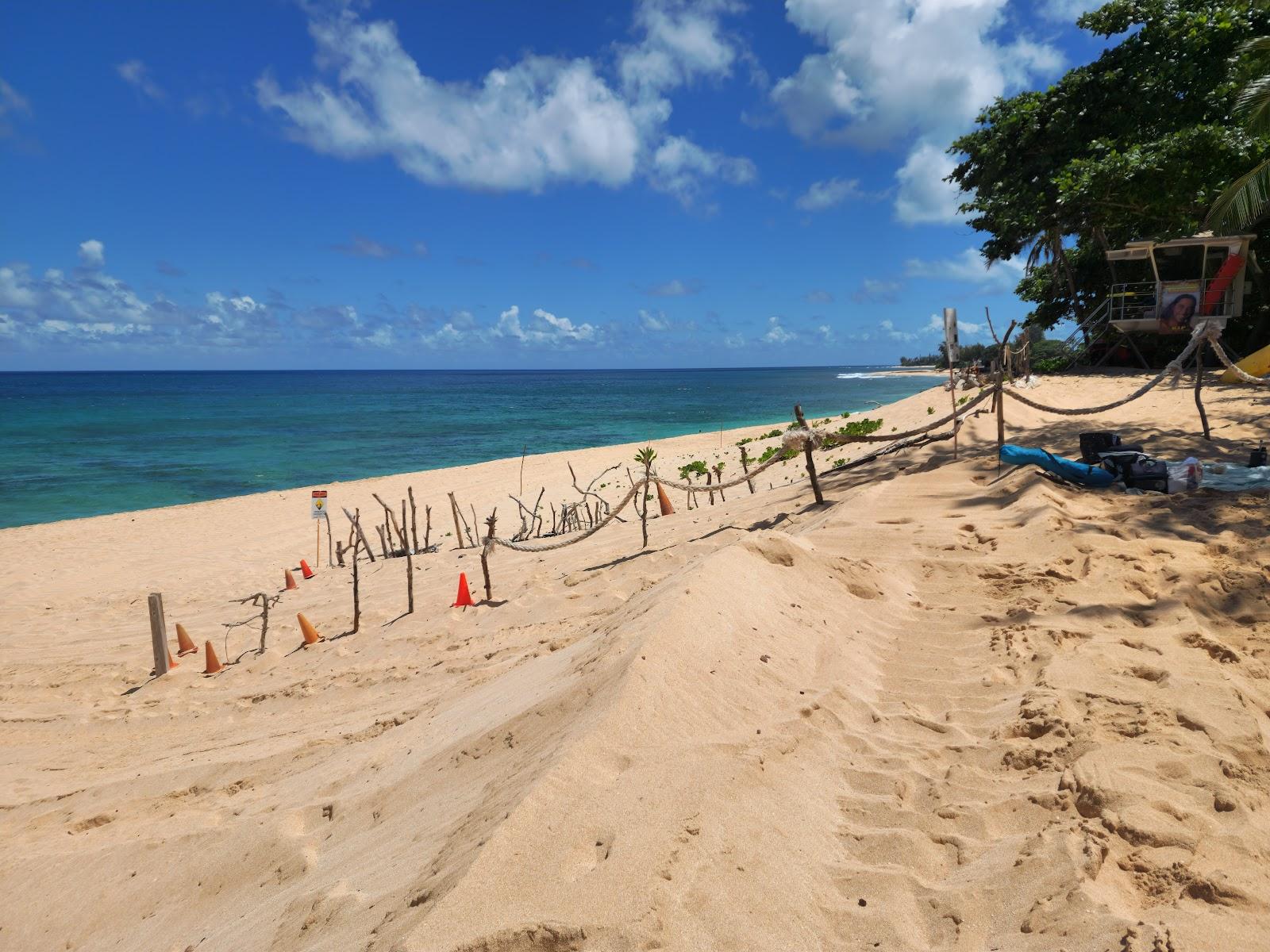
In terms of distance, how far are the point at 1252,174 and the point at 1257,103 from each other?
2.70 ft

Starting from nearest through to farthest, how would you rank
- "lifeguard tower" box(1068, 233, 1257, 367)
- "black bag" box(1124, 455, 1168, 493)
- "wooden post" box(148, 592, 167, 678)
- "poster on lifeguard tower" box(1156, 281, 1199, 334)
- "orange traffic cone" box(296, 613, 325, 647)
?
"black bag" box(1124, 455, 1168, 493), "wooden post" box(148, 592, 167, 678), "orange traffic cone" box(296, 613, 325, 647), "lifeguard tower" box(1068, 233, 1257, 367), "poster on lifeguard tower" box(1156, 281, 1199, 334)

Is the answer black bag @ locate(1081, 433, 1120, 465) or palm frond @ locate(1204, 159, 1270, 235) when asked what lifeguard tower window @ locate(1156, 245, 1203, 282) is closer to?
palm frond @ locate(1204, 159, 1270, 235)

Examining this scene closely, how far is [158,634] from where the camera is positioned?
280 inches

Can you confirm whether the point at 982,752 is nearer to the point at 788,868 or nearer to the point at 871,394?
the point at 788,868

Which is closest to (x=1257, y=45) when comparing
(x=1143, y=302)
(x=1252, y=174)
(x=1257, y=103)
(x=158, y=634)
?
(x=1257, y=103)

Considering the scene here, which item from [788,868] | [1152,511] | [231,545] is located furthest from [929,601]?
[231,545]

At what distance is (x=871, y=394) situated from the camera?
5672 centimetres

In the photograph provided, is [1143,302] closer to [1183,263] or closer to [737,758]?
[1183,263]

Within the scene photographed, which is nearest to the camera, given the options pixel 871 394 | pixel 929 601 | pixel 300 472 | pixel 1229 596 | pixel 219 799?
pixel 1229 596

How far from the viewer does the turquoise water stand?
23375mm

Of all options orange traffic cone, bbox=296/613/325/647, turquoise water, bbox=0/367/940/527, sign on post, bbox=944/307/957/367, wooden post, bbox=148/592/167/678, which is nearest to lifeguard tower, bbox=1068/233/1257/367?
sign on post, bbox=944/307/957/367

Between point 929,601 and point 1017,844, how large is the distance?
2.57m

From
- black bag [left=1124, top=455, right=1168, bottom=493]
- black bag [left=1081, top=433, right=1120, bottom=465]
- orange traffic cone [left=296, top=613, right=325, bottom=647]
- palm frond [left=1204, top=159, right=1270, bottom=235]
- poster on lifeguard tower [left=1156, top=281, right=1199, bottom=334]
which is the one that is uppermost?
palm frond [left=1204, top=159, right=1270, bottom=235]

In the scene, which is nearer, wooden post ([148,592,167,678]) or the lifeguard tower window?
wooden post ([148,592,167,678])
